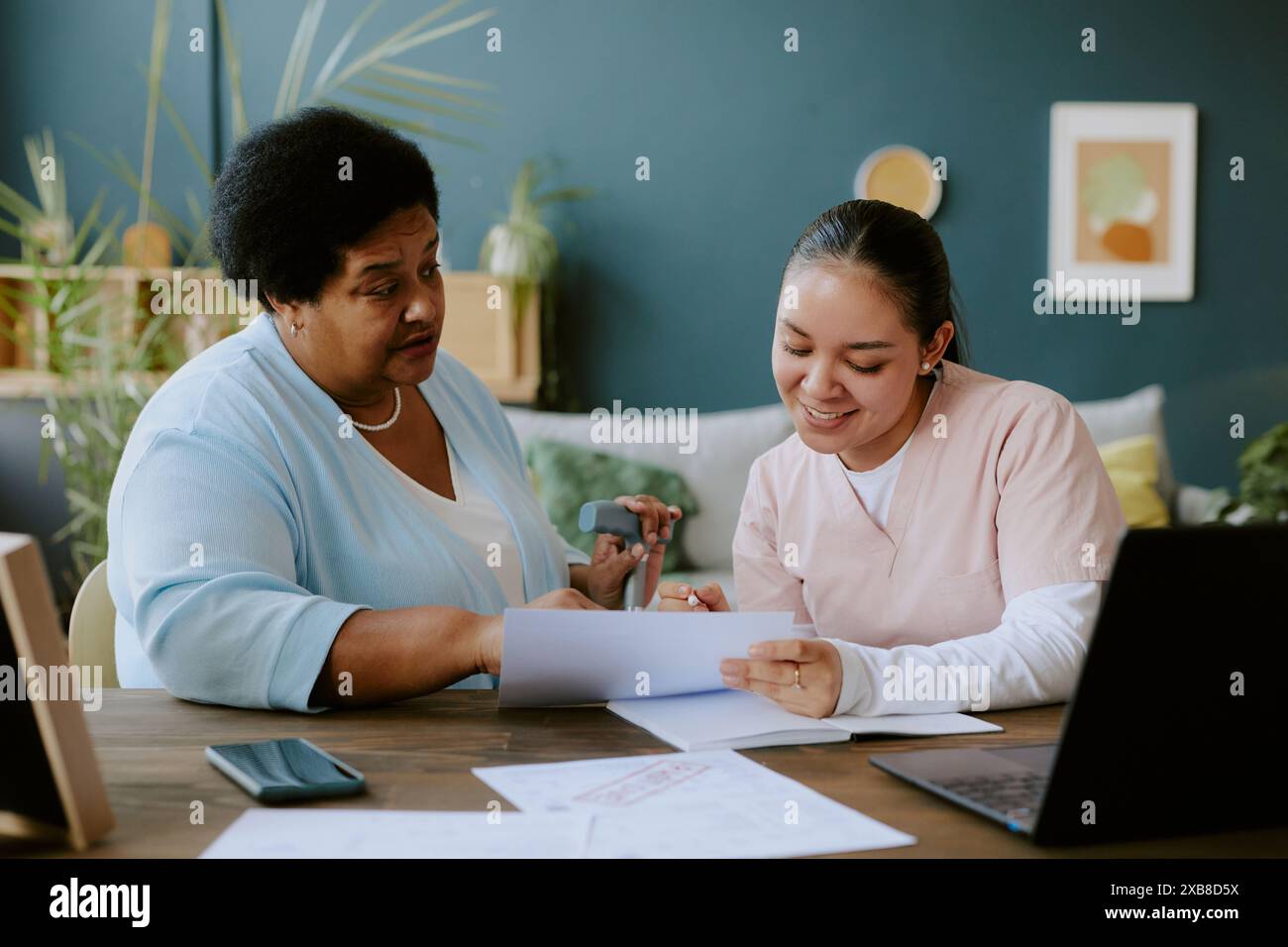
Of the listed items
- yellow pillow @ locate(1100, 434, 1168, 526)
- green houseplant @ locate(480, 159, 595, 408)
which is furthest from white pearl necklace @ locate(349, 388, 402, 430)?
yellow pillow @ locate(1100, 434, 1168, 526)

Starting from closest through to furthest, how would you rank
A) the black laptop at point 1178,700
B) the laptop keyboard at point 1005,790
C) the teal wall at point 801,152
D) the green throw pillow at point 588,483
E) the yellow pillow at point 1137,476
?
the black laptop at point 1178,700 → the laptop keyboard at point 1005,790 → the green throw pillow at point 588,483 → the yellow pillow at point 1137,476 → the teal wall at point 801,152

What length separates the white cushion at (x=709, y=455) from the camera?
12.1 feet

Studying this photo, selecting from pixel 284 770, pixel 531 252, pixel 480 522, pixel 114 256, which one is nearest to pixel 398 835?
pixel 284 770

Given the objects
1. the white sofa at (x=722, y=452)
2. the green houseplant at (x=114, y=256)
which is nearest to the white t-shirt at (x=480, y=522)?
the green houseplant at (x=114, y=256)

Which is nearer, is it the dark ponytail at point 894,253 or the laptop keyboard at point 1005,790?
the laptop keyboard at point 1005,790

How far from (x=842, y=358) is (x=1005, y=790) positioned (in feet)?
2.39

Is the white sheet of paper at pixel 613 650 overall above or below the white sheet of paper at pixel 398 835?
above

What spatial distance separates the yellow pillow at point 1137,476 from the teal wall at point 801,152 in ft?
2.03

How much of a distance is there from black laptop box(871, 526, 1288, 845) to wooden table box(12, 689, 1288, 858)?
0.08ft

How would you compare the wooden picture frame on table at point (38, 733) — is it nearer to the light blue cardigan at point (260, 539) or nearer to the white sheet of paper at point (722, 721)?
the light blue cardigan at point (260, 539)

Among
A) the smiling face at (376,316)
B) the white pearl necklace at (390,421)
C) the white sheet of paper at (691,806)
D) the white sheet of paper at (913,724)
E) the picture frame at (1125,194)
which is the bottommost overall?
the white sheet of paper at (913,724)

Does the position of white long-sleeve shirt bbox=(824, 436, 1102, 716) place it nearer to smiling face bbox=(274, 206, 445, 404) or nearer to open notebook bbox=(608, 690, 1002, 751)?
open notebook bbox=(608, 690, 1002, 751)

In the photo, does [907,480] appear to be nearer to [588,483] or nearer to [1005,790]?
[1005,790]
